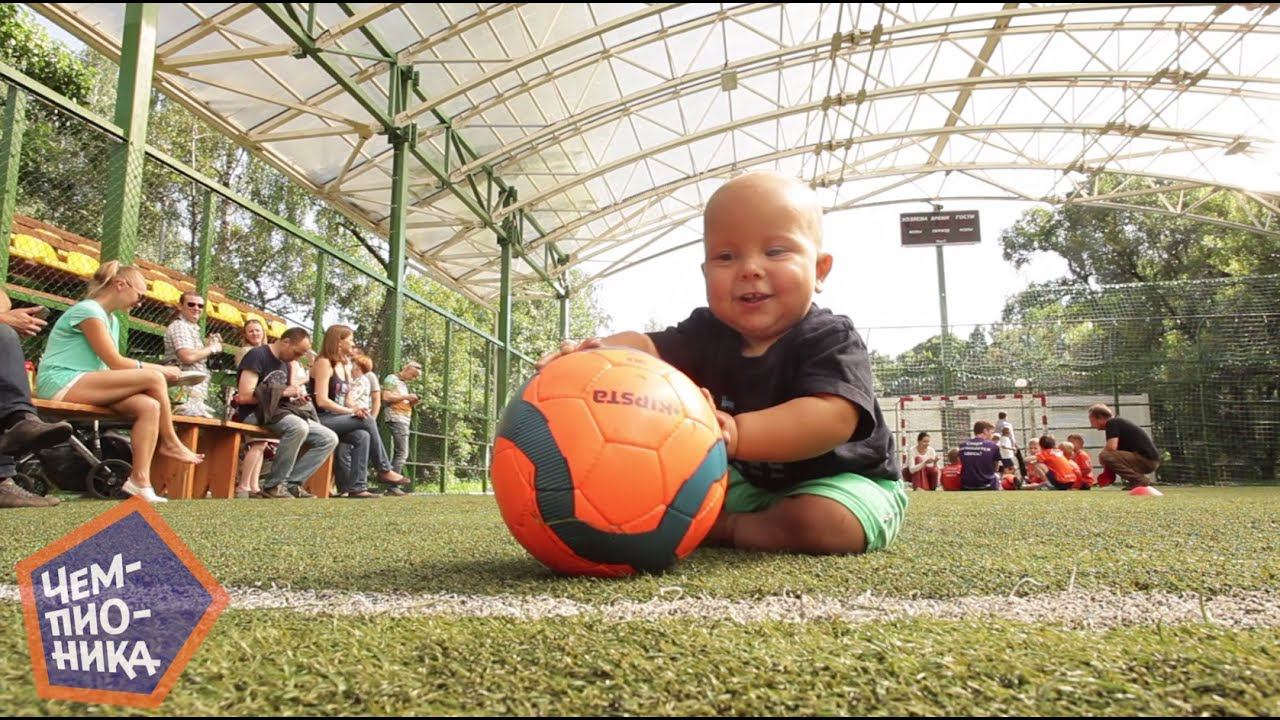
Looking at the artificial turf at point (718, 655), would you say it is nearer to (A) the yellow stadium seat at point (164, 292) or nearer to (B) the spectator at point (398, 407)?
(A) the yellow stadium seat at point (164, 292)

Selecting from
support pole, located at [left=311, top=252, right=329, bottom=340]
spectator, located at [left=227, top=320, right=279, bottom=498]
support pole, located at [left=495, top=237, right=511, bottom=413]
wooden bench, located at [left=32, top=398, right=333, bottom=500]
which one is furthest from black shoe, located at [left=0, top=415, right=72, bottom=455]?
support pole, located at [left=495, top=237, right=511, bottom=413]

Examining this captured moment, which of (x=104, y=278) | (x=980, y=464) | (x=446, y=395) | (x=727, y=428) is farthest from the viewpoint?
(x=980, y=464)

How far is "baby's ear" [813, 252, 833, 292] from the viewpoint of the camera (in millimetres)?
2244

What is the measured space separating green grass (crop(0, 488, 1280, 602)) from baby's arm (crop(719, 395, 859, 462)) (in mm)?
297

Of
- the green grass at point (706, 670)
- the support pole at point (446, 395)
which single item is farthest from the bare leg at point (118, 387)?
the support pole at point (446, 395)

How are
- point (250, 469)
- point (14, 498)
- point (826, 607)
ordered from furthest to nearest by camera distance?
point (250, 469) < point (14, 498) < point (826, 607)

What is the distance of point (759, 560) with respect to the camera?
78.2 inches

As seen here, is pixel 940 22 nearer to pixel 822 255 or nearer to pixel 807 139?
pixel 807 139

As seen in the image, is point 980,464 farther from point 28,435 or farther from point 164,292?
point 28,435

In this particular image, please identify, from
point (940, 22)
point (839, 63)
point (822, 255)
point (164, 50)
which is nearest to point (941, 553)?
point (822, 255)

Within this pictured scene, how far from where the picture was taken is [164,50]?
9094mm

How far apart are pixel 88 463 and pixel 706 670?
19.3ft

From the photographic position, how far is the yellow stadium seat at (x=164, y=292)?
6.20 m

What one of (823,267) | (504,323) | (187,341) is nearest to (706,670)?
(823,267)
